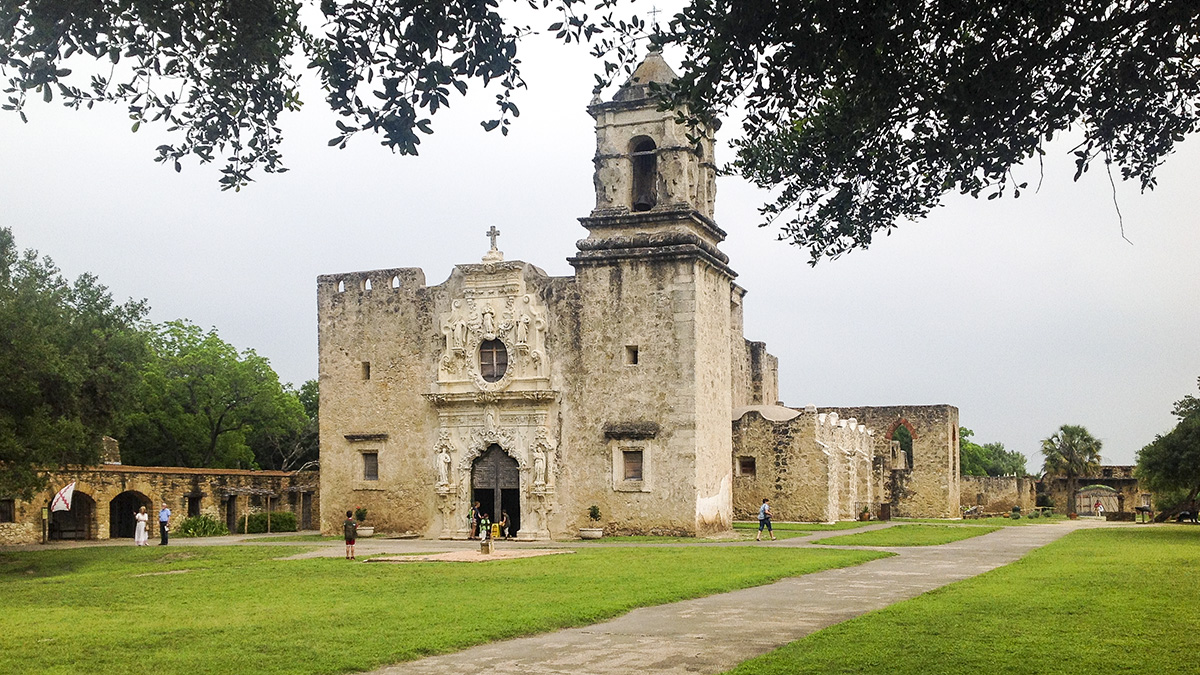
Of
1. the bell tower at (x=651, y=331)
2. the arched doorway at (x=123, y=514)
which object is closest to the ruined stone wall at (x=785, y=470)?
the bell tower at (x=651, y=331)

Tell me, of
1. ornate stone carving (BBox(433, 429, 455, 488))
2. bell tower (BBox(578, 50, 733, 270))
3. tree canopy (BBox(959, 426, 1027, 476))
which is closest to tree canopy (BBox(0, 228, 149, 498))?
ornate stone carving (BBox(433, 429, 455, 488))

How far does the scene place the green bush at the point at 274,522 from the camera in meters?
35.5

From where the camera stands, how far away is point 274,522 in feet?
118

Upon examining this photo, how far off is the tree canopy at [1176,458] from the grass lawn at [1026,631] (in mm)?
13981

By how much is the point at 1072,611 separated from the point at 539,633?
5551 mm

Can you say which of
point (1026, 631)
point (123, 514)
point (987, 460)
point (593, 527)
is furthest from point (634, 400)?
point (987, 460)

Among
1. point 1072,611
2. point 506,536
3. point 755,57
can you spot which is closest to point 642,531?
point 506,536

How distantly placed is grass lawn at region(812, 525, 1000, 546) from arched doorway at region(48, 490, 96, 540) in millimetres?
19364

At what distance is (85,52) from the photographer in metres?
7.79

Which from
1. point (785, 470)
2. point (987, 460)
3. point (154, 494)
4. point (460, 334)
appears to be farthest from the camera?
point (987, 460)

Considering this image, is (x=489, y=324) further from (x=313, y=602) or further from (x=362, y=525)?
(x=313, y=602)

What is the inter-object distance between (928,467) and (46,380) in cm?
3220

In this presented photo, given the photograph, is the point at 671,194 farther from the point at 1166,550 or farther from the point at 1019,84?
the point at 1019,84

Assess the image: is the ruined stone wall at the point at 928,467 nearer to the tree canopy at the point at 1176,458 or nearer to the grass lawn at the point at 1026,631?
the tree canopy at the point at 1176,458
